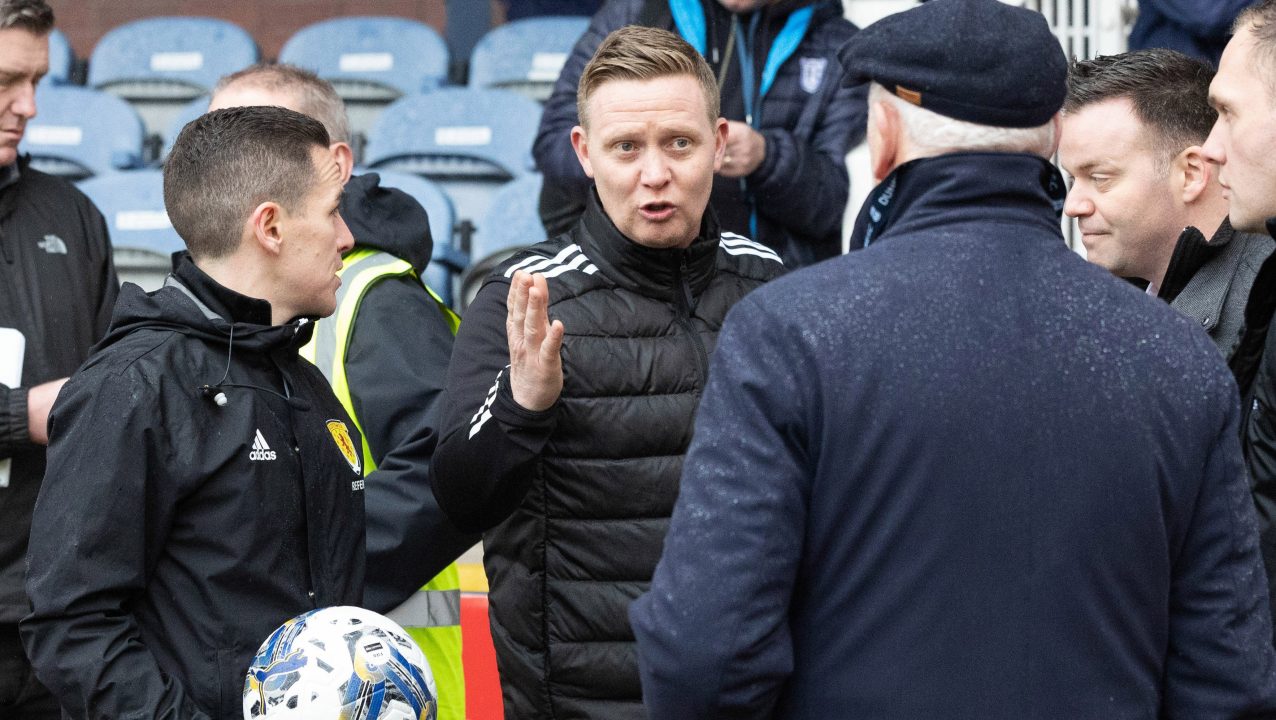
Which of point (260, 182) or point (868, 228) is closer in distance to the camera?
point (868, 228)

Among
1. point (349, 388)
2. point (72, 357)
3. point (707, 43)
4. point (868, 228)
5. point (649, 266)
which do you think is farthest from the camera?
point (707, 43)

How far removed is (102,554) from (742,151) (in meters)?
2.10

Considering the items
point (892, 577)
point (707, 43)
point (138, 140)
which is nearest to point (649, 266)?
point (892, 577)

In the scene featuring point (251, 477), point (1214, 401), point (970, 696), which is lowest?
point (251, 477)

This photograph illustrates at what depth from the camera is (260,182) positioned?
2537 mm

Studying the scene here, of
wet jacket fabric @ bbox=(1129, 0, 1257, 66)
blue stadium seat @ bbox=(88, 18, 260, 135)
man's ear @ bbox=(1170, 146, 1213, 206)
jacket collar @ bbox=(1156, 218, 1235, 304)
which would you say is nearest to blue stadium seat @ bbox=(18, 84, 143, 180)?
blue stadium seat @ bbox=(88, 18, 260, 135)

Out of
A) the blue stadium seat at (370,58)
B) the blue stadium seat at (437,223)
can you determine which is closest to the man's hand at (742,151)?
the blue stadium seat at (437,223)

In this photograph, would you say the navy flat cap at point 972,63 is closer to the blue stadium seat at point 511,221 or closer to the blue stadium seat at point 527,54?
the blue stadium seat at point 511,221

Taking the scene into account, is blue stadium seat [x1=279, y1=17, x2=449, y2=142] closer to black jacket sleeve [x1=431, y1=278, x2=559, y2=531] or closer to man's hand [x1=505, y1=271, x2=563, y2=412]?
black jacket sleeve [x1=431, y1=278, x2=559, y2=531]

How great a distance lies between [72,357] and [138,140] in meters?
4.18

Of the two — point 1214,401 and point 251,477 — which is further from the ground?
point 1214,401

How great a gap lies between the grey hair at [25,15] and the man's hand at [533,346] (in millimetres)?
1857

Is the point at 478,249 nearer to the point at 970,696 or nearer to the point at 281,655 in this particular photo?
the point at 281,655

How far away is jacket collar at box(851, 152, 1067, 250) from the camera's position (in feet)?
5.51
